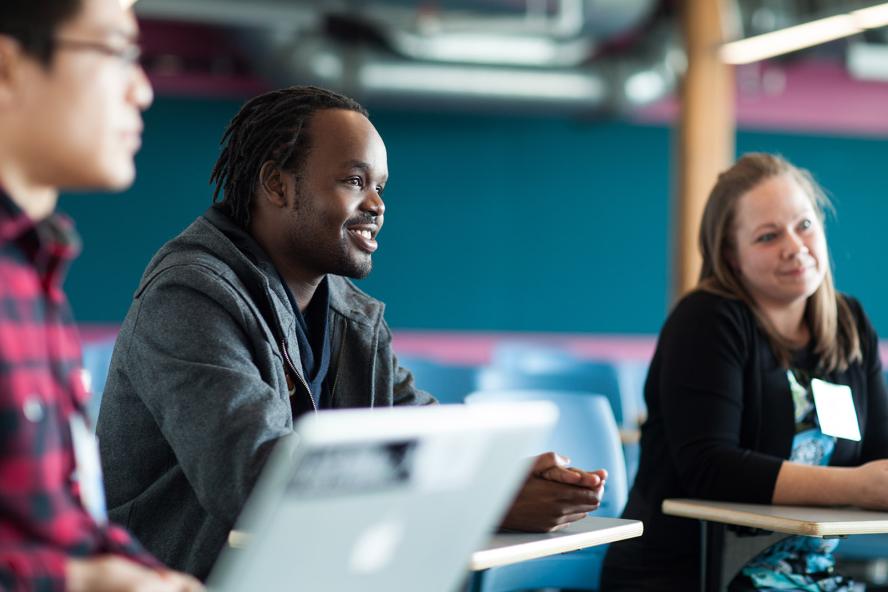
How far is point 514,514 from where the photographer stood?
2.09 m

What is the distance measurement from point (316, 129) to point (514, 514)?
813 mm

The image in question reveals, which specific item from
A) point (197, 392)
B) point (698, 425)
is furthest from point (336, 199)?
point (698, 425)

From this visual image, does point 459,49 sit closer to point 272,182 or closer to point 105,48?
point 272,182

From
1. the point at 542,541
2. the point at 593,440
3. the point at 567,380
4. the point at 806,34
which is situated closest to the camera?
the point at 542,541

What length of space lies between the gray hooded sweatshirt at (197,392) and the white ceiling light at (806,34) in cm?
423

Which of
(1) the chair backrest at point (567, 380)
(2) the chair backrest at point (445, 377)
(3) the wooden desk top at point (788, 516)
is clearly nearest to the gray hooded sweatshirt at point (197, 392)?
(3) the wooden desk top at point (788, 516)

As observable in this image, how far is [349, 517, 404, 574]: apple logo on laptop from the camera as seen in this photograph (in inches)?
45.1

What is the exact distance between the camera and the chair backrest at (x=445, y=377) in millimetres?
4324

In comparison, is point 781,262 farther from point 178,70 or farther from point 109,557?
point 178,70

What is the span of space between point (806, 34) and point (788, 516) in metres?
4.30

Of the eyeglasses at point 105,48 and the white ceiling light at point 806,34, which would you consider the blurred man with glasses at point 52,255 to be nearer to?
the eyeglasses at point 105,48

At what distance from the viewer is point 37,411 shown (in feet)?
3.92

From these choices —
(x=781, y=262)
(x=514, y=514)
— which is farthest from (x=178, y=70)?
(x=514, y=514)

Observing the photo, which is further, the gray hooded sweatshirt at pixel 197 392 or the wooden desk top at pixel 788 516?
the wooden desk top at pixel 788 516
